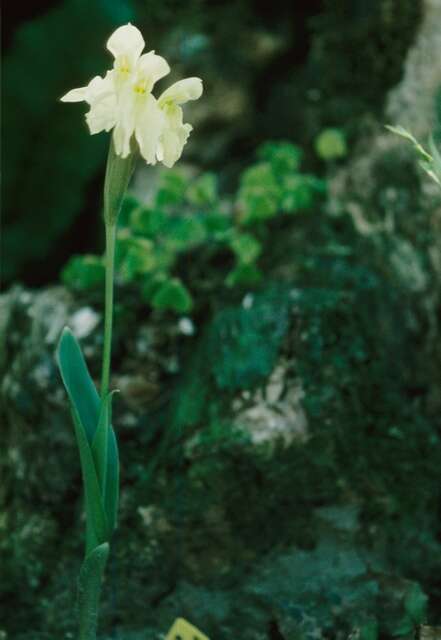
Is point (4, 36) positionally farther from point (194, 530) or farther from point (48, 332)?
point (194, 530)

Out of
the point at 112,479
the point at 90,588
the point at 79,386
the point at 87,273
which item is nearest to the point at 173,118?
the point at 79,386

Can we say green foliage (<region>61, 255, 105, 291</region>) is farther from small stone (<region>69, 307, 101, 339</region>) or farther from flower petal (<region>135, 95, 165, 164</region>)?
flower petal (<region>135, 95, 165, 164</region>)

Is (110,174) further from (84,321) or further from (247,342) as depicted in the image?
(84,321)

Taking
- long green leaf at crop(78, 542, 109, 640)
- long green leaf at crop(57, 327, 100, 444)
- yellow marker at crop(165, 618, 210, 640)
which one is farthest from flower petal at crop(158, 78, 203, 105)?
yellow marker at crop(165, 618, 210, 640)

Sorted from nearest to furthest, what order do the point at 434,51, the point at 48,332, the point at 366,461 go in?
1. the point at 366,461
2. the point at 48,332
3. the point at 434,51

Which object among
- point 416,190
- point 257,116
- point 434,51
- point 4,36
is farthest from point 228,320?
point 4,36

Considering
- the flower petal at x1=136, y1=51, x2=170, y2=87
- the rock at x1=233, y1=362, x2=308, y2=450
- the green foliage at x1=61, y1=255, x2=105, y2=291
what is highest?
the green foliage at x1=61, y1=255, x2=105, y2=291

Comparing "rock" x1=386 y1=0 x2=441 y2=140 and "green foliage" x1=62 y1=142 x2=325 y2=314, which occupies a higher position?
"rock" x1=386 y1=0 x2=441 y2=140
